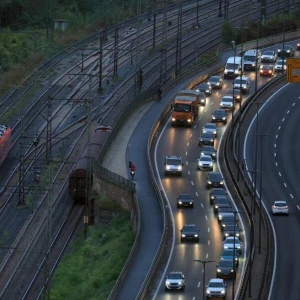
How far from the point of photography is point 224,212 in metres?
77.8

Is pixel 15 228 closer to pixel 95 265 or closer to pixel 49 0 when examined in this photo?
pixel 95 265

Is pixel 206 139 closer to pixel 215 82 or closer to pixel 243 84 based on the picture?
pixel 243 84

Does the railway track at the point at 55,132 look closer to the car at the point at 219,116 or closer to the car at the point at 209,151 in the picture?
the car at the point at 209,151

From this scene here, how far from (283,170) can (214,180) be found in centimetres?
725

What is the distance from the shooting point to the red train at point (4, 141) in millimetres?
95562

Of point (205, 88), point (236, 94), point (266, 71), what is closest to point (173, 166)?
point (236, 94)

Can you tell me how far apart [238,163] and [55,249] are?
1247cm

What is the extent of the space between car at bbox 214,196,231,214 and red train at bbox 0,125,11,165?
65.4ft

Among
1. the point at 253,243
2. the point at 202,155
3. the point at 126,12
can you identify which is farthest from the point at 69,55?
the point at 253,243

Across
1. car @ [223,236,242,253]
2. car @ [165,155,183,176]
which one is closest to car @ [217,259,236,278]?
car @ [223,236,242,253]

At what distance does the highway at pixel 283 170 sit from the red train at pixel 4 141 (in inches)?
604

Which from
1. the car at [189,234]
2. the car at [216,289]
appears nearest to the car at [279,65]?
the car at [189,234]

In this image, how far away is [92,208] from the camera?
285 ft

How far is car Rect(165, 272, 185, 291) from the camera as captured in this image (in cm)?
6531
